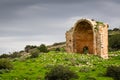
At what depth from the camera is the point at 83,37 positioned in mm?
59750

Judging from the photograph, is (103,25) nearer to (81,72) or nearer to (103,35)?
(103,35)

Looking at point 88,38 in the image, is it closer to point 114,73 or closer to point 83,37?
point 83,37

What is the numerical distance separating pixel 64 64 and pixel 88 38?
12443 mm

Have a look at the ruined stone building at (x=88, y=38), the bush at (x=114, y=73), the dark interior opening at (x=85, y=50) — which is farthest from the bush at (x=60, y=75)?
the dark interior opening at (x=85, y=50)

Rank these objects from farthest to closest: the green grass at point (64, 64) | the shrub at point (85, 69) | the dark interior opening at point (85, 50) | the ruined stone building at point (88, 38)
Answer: the dark interior opening at point (85, 50) < the ruined stone building at point (88, 38) < the shrub at point (85, 69) < the green grass at point (64, 64)

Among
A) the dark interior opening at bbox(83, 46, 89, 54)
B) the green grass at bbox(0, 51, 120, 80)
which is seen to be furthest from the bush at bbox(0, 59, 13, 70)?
the dark interior opening at bbox(83, 46, 89, 54)

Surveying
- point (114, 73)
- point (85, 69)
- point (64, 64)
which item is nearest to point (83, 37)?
point (64, 64)

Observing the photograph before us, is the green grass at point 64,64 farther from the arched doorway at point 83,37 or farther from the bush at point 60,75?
the arched doorway at point 83,37

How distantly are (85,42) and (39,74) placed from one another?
1773 centimetres

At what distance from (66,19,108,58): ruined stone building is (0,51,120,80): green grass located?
1863 millimetres

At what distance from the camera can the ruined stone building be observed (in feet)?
179

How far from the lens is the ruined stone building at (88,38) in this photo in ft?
179

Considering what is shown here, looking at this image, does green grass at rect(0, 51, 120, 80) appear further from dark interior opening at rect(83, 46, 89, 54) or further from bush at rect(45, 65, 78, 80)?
dark interior opening at rect(83, 46, 89, 54)

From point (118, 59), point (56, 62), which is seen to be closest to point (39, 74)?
point (56, 62)
